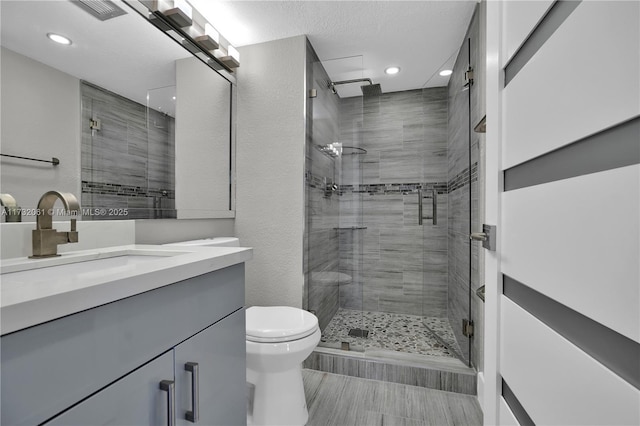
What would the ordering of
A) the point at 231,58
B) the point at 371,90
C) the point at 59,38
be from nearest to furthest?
the point at 59,38 → the point at 231,58 → the point at 371,90

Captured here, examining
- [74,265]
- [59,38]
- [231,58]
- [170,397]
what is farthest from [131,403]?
[231,58]

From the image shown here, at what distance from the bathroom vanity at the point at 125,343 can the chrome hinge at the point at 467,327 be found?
60.2 inches

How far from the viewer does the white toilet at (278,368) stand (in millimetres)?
1391

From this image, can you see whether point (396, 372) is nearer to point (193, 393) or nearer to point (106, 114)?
point (193, 393)

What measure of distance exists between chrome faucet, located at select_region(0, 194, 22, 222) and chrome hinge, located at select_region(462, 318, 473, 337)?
2307mm

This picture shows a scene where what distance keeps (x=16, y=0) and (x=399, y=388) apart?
8.28 ft

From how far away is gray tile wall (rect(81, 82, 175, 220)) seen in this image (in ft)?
4.08

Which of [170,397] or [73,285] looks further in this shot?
[170,397]

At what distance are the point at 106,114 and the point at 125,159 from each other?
21 cm

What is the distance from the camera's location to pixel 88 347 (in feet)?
1.74

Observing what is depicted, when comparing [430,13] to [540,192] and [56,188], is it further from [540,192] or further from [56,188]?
[56,188]

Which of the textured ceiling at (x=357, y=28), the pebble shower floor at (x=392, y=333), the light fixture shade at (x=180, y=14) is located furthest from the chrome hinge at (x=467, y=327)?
the light fixture shade at (x=180, y=14)

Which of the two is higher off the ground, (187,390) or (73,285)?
(73,285)

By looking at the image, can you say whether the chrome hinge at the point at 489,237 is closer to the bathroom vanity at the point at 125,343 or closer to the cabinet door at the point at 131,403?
the bathroom vanity at the point at 125,343
